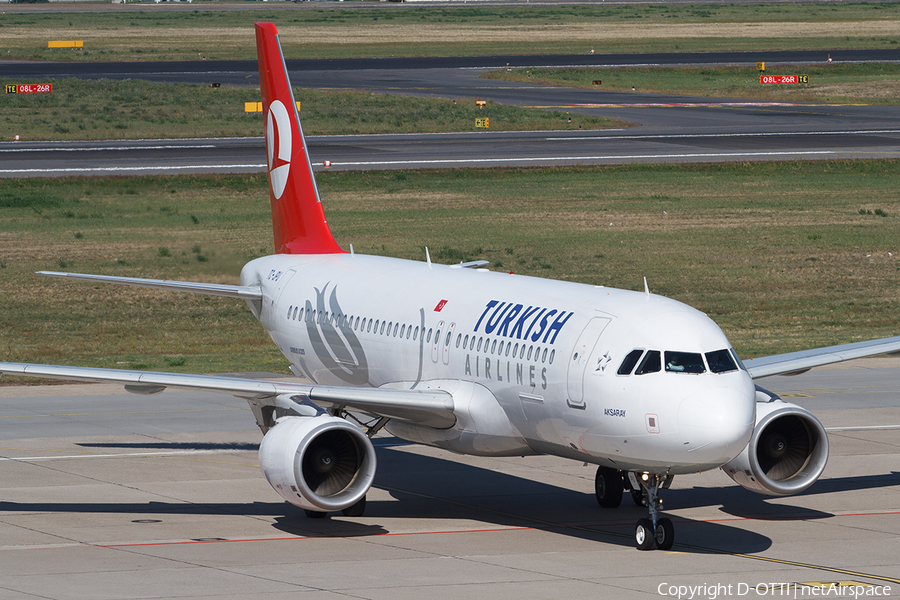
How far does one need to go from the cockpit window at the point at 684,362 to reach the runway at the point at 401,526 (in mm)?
3110

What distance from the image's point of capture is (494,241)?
201 feet

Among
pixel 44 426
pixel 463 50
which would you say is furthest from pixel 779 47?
pixel 44 426

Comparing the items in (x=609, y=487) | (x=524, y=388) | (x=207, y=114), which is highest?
(x=207, y=114)

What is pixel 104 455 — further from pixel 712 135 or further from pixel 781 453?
pixel 712 135

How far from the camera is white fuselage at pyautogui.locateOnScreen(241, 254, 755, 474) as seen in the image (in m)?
20.6

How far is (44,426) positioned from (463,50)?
137858 mm

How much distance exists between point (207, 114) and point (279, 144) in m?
72.5

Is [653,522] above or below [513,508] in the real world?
above

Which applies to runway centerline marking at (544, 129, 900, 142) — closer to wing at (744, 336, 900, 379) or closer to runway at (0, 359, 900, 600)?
runway at (0, 359, 900, 600)

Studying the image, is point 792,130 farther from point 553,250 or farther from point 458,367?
point 458,367

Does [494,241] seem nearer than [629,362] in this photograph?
No

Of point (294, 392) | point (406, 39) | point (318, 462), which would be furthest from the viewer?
point (406, 39)

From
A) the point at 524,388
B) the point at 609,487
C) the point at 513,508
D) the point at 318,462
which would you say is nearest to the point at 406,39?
the point at 513,508

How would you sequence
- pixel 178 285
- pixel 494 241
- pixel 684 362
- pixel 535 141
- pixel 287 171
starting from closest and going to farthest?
pixel 684 362, pixel 178 285, pixel 287 171, pixel 494 241, pixel 535 141
